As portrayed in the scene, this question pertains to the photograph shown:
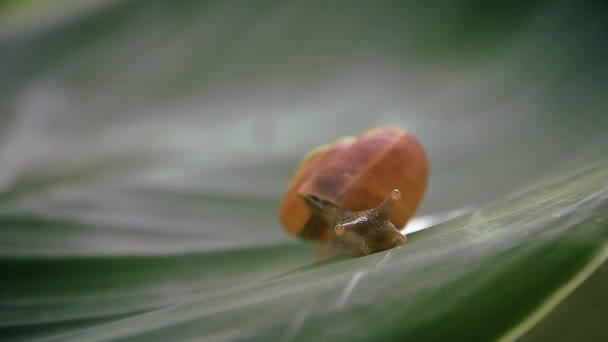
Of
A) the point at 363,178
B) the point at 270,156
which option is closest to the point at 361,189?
the point at 363,178

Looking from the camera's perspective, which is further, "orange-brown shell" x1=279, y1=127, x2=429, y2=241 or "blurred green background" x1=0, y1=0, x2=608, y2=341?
"orange-brown shell" x1=279, y1=127, x2=429, y2=241

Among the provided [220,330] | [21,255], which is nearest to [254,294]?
[220,330]

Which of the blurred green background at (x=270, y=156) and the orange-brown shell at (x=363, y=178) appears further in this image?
the orange-brown shell at (x=363, y=178)

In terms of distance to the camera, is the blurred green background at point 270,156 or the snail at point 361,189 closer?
the blurred green background at point 270,156

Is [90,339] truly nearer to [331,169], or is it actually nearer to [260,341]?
[260,341]

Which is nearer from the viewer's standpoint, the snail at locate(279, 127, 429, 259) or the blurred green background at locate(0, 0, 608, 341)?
the blurred green background at locate(0, 0, 608, 341)
